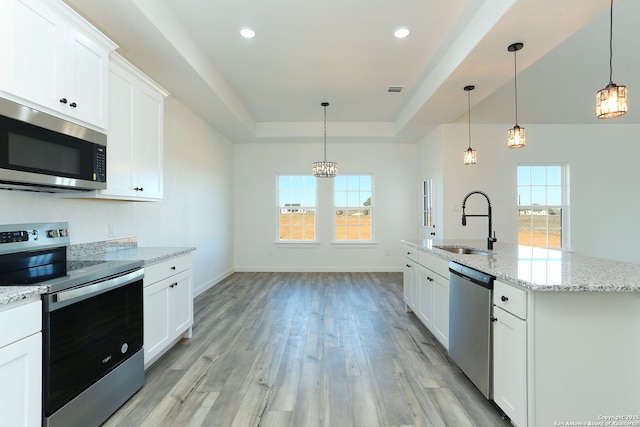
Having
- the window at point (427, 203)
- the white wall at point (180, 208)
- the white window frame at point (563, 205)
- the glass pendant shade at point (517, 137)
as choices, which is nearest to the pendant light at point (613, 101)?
the glass pendant shade at point (517, 137)

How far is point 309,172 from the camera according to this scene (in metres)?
6.65

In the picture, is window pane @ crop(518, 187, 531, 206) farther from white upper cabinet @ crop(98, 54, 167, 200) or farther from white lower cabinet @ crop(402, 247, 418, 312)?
white upper cabinet @ crop(98, 54, 167, 200)

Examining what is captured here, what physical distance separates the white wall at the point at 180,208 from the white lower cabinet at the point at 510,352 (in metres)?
3.09

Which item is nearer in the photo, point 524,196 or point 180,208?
point 180,208

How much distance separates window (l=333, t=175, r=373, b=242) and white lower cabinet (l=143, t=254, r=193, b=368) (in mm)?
4077

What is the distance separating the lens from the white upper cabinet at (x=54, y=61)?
155 centimetres

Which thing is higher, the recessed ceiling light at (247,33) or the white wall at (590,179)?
the recessed ceiling light at (247,33)

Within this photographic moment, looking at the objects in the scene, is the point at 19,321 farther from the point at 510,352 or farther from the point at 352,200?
the point at 352,200

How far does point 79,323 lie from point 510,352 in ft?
7.97

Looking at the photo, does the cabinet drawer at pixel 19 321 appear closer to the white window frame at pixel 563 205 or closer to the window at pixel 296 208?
the window at pixel 296 208

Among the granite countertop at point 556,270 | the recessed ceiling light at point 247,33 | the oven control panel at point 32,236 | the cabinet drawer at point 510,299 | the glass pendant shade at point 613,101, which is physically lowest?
the cabinet drawer at point 510,299

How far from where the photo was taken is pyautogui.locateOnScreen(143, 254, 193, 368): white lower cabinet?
239 centimetres

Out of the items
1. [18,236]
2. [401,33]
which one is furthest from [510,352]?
[18,236]

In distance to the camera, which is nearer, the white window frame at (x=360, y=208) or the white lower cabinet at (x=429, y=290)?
the white lower cabinet at (x=429, y=290)
